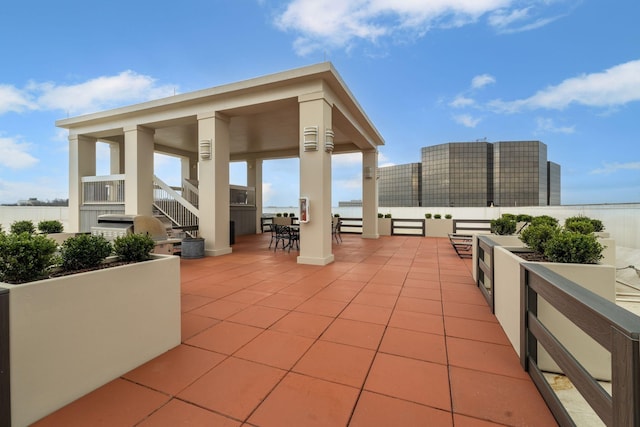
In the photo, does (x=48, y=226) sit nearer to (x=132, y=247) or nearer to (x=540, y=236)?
(x=132, y=247)

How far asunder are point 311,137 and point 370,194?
17.2ft

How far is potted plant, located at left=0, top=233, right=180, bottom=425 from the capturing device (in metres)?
1.34

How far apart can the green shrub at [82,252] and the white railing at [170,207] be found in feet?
21.5

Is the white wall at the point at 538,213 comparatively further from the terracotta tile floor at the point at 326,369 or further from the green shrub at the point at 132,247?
the green shrub at the point at 132,247

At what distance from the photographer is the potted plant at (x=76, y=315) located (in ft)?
4.40

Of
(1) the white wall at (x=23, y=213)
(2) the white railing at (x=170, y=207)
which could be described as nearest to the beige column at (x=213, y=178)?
(2) the white railing at (x=170, y=207)

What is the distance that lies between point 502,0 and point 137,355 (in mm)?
9414

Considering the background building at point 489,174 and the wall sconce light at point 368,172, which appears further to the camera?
the background building at point 489,174

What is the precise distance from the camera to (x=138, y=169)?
7.60 m

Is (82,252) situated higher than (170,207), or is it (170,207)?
(170,207)

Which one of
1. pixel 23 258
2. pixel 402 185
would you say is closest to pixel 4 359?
pixel 23 258

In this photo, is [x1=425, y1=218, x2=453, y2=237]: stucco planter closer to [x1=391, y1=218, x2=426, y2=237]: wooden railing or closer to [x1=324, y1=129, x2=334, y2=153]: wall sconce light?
[x1=391, y1=218, x2=426, y2=237]: wooden railing

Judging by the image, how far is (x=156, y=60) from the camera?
7.28 meters

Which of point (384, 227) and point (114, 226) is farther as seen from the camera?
point (384, 227)
